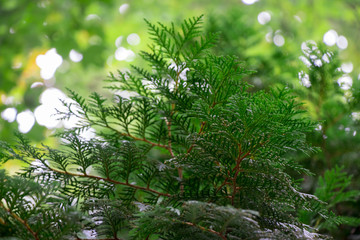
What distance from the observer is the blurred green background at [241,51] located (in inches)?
33.1

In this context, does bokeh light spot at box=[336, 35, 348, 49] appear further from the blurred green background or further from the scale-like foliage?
the scale-like foliage

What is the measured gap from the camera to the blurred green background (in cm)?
84

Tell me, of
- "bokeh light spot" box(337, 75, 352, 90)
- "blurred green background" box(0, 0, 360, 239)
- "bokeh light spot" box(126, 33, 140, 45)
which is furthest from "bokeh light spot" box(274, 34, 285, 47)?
"bokeh light spot" box(126, 33, 140, 45)

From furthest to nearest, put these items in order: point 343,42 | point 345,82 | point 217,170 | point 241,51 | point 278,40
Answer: point 343,42 → point 278,40 → point 241,51 → point 345,82 → point 217,170

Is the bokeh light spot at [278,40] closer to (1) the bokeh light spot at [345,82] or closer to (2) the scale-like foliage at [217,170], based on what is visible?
(1) the bokeh light spot at [345,82]

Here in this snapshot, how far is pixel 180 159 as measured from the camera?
1.54 feet

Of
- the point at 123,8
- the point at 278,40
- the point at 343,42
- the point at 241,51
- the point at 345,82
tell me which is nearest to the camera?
the point at 345,82

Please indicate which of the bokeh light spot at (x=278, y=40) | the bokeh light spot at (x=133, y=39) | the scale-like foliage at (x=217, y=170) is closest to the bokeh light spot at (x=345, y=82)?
the scale-like foliage at (x=217, y=170)

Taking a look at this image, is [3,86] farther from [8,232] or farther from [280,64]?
[8,232]

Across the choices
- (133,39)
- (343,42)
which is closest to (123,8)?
(133,39)

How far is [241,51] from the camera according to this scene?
117 centimetres

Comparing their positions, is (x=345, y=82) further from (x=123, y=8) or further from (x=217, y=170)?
(x=123, y=8)

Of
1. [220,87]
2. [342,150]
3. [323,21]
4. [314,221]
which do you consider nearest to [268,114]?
[220,87]

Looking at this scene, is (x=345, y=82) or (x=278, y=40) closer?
(x=345, y=82)
